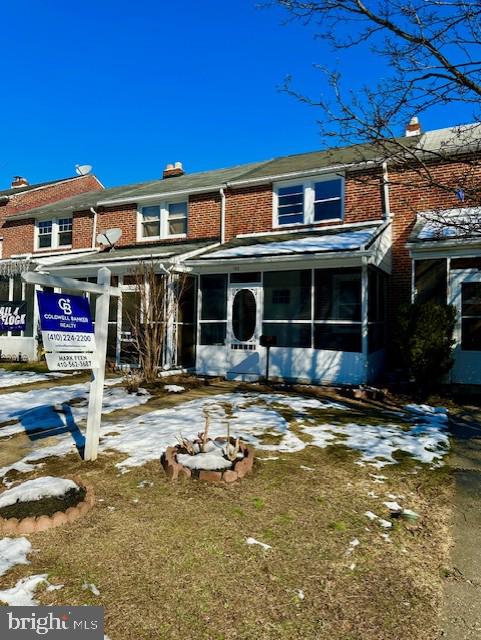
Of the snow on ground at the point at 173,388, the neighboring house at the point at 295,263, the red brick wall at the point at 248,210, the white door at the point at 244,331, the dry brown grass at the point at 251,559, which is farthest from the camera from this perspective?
the red brick wall at the point at 248,210

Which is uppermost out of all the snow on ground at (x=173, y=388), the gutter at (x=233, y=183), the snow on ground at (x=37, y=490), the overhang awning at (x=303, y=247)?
the gutter at (x=233, y=183)

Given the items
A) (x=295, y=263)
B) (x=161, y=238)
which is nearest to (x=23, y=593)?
(x=295, y=263)

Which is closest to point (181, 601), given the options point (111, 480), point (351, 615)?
point (351, 615)

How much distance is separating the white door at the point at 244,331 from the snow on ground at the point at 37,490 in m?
7.86

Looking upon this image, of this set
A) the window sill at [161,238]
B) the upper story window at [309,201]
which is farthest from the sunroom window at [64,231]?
the upper story window at [309,201]

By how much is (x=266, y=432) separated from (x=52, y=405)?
14.8 feet

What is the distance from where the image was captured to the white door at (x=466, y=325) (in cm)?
1073

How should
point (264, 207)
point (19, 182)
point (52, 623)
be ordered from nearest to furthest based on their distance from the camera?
point (52, 623) < point (264, 207) < point (19, 182)

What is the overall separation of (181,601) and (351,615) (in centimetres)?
109

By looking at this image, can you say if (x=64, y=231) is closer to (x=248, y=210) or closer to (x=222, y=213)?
(x=222, y=213)

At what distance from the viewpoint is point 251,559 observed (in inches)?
131

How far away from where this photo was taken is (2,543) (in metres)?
3.47

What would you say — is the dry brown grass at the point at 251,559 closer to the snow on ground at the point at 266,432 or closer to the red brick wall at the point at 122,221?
the snow on ground at the point at 266,432

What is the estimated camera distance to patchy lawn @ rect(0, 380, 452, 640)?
2670 mm
